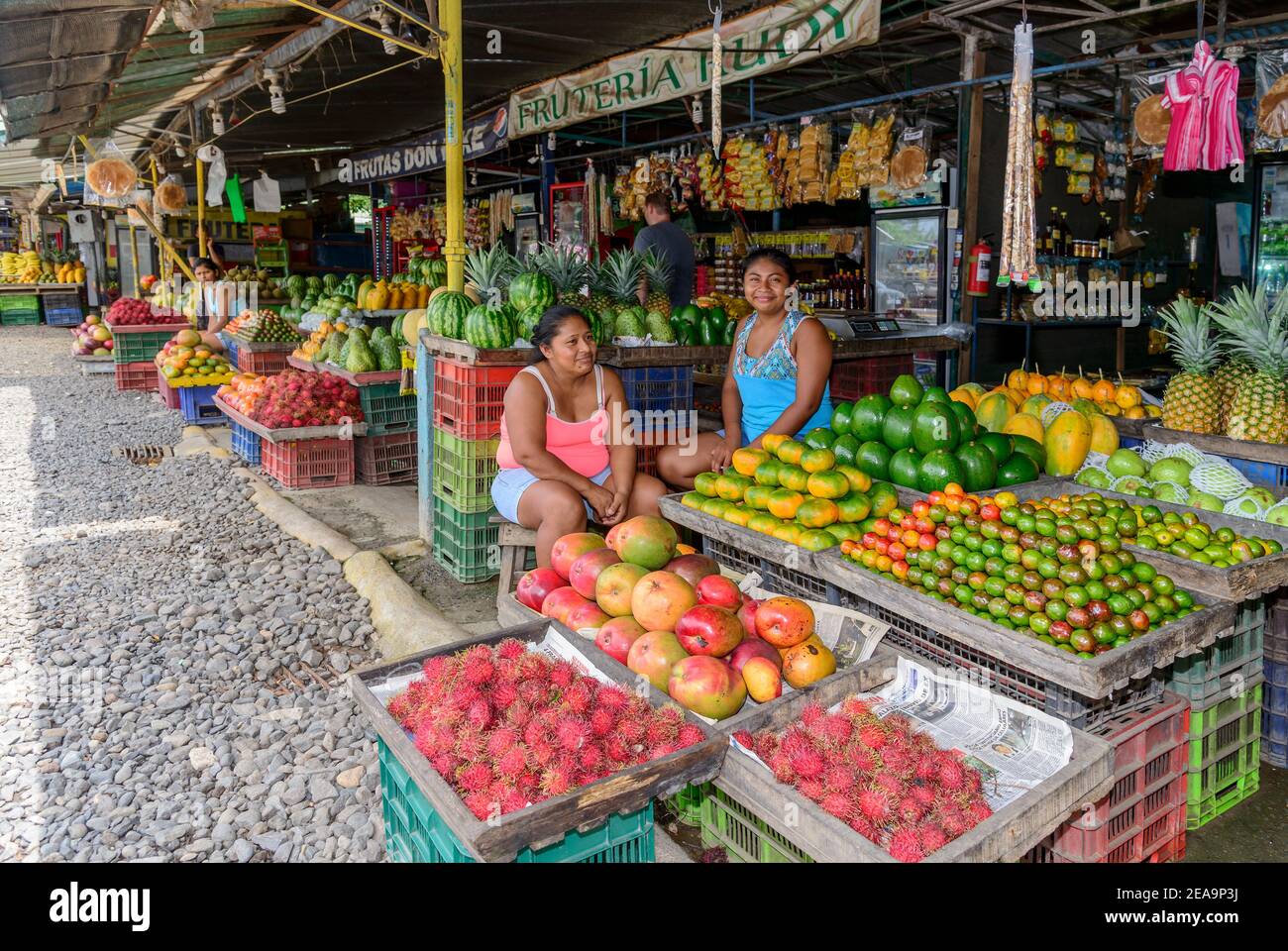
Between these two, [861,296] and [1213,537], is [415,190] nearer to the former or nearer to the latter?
[861,296]

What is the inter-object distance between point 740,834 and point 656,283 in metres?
4.03

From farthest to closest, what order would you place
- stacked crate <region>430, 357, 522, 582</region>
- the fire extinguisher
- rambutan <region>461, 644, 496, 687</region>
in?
the fire extinguisher
stacked crate <region>430, 357, 522, 582</region>
rambutan <region>461, 644, 496, 687</region>

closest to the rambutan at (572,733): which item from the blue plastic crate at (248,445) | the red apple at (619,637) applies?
the red apple at (619,637)

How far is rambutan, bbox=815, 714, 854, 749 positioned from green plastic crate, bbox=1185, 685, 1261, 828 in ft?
3.85

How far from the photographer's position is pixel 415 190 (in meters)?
14.6

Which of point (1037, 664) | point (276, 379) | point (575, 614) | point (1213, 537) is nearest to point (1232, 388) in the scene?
point (1213, 537)

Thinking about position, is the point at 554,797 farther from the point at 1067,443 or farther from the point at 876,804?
the point at 1067,443

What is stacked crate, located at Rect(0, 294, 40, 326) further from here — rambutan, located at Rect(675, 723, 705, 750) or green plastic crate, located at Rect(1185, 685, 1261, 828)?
green plastic crate, located at Rect(1185, 685, 1261, 828)

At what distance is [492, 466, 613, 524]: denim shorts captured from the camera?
401 cm

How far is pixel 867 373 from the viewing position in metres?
6.13

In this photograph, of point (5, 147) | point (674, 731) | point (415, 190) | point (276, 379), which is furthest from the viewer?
point (415, 190)

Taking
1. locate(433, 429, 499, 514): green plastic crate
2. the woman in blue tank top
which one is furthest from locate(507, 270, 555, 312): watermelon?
the woman in blue tank top

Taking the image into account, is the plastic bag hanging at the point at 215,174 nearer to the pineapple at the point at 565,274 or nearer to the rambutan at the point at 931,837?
the pineapple at the point at 565,274

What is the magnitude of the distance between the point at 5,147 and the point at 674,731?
47.6ft
